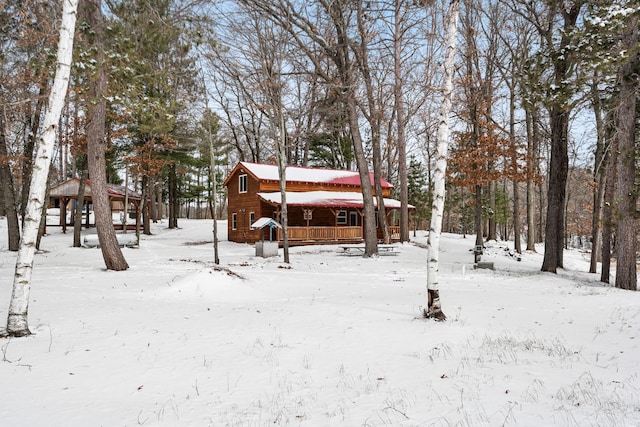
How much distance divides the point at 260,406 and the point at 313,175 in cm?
2561

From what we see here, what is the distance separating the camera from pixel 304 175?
28.5 m

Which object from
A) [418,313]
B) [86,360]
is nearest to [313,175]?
[418,313]

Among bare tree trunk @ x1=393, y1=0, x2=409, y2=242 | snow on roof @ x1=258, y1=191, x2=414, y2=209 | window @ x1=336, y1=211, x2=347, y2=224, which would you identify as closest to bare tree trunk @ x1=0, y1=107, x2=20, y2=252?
snow on roof @ x1=258, y1=191, x2=414, y2=209

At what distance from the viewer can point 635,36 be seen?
407 inches

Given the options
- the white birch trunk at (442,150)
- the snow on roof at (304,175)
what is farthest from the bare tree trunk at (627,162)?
the snow on roof at (304,175)

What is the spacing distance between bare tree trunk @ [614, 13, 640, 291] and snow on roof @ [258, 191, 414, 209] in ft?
52.0

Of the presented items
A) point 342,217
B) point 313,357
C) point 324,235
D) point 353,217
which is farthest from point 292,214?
point 313,357

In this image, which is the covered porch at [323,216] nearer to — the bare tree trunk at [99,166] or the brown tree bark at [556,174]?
the bare tree trunk at [99,166]

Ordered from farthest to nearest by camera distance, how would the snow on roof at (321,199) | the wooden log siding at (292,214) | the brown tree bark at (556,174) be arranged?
the wooden log siding at (292,214)
the snow on roof at (321,199)
the brown tree bark at (556,174)

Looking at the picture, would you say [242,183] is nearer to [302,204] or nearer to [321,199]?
[302,204]

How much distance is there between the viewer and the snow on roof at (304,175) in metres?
26.6

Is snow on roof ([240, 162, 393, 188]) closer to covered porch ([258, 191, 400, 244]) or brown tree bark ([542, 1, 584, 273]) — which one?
covered porch ([258, 191, 400, 244])

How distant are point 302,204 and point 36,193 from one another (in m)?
19.2

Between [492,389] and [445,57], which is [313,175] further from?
→ [492,389]
